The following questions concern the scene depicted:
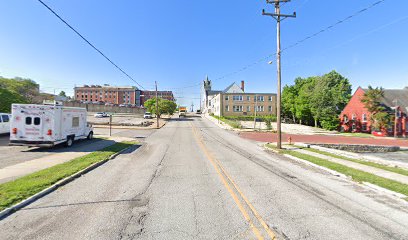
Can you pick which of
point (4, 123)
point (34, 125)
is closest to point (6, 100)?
point (4, 123)

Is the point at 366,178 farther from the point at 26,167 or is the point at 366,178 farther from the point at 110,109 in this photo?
the point at 110,109

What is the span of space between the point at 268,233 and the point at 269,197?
2.18 m

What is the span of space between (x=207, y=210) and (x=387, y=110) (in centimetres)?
4670

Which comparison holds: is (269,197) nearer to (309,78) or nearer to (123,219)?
(123,219)

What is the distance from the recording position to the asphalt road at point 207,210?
431 cm

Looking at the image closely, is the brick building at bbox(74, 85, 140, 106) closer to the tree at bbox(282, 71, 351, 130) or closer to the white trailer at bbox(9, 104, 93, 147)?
the tree at bbox(282, 71, 351, 130)

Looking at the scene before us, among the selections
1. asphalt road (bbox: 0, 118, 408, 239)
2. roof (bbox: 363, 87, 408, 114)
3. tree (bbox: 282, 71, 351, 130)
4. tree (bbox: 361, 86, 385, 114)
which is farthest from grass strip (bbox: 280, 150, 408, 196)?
tree (bbox: 282, 71, 351, 130)

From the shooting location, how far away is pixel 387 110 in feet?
123

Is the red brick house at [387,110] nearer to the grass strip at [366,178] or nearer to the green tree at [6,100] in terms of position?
the grass strip at [366,178]

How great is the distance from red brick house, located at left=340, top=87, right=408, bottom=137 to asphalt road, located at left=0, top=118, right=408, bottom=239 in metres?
39.6

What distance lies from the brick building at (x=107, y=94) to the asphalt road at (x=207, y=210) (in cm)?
14596

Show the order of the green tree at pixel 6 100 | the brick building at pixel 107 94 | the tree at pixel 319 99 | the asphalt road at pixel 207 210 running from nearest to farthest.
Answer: the asphalt road at pixel 207 210
the green tree at pixel 6 100
the tree at pixel 319 99
the brick building at pixel 107 94

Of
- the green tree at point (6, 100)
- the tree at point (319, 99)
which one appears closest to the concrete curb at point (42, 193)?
the green tree at point (6, 100)

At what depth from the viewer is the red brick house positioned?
36.5 metres
